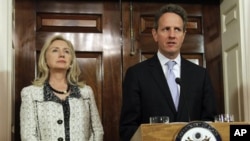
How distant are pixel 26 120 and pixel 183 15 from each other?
38.4 inches

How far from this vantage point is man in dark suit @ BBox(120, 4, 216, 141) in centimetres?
225

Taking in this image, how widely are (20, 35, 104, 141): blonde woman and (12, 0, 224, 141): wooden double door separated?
38 cm

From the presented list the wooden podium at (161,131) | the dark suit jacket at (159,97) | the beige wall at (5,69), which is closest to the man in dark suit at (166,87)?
the dark suit jacket at (159,97)

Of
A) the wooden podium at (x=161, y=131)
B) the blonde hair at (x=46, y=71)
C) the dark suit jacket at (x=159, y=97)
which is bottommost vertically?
the wooden podium at (x=161, y=131)

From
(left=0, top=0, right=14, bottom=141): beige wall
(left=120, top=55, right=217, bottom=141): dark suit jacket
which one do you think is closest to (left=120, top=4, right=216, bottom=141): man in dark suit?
(left=120, top=55, right=217, bottom=141): dark suit jacket

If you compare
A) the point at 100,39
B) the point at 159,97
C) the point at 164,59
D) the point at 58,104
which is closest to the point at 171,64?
the point at 164,59

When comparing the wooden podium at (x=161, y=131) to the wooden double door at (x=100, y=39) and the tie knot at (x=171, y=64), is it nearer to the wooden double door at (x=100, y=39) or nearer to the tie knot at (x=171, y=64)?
the tie knot at (x=171, y=64)

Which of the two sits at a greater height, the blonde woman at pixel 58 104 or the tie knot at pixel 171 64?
the tie knot at pixel 171 64

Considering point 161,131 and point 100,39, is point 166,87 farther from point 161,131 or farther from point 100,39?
point 100,39

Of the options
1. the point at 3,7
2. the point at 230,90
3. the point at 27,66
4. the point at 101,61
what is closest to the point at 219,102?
the point at 230,90

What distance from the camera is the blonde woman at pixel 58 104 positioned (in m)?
2.63

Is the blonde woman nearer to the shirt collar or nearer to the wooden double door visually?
the wooden double door

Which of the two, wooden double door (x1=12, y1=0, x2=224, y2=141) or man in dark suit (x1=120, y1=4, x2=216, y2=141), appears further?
wooden double door (x1=12, y1=0, x2=224, y2=141)

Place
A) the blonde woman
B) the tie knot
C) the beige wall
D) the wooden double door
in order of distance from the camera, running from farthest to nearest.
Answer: the wooden double door → the beige wall → the blonde woman → the tie knot
